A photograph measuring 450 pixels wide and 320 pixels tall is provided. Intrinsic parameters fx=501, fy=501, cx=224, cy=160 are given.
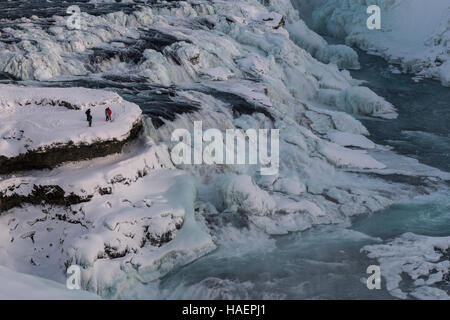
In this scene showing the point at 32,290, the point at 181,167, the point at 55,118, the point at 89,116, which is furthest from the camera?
the point at 181,167

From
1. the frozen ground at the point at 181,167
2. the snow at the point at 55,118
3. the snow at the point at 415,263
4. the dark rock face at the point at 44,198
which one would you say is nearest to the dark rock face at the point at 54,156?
the snow at the point at 55,118

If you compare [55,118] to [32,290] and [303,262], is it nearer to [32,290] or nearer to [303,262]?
[32,290]

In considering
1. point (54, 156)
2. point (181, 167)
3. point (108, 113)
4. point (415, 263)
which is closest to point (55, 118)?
point (54, 156)

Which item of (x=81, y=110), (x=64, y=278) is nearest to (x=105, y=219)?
(x=64, y=278)

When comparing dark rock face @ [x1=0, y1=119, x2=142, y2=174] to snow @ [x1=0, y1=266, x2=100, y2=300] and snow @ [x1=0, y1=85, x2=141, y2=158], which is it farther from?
snow @ [x1=0, y1=266, x2=100, y2=300]

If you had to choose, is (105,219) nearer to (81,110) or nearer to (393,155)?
(81,110)

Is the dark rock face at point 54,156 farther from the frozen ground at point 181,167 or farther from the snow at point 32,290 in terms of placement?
the snow at point 32,290

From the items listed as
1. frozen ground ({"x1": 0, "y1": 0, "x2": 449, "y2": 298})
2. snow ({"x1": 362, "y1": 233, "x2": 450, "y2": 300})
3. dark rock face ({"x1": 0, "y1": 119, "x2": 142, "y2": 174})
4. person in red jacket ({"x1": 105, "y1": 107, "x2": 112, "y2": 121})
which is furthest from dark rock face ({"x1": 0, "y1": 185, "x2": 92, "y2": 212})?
snow ({"x1": 362, "y1": 233, "x2": 450, "y2": 300})
